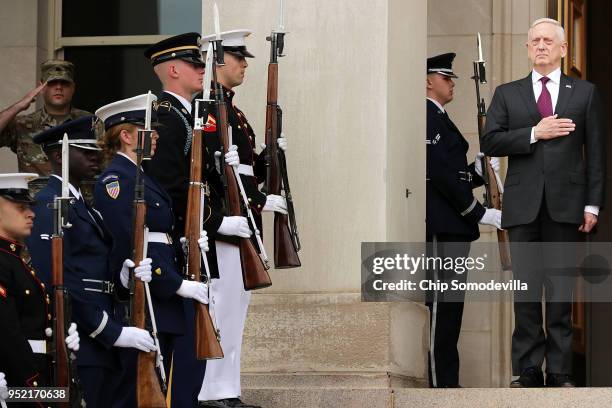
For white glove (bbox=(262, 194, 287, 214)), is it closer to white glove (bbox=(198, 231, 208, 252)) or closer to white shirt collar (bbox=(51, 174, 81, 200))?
white glove (bbox=(198, 231, 208, 252))

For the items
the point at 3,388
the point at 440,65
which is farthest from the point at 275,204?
the point at 3,388

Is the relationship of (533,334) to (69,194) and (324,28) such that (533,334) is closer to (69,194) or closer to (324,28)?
(324,28)

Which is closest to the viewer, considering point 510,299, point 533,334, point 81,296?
point 81,296

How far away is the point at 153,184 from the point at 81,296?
2.85ft

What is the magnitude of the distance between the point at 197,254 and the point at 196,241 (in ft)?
0.23

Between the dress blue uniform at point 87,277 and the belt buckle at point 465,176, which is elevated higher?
the belt buckle at point 465,176

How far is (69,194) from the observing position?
9.20 m

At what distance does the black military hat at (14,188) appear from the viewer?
344 inches

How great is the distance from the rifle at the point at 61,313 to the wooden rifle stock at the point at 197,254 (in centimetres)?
92

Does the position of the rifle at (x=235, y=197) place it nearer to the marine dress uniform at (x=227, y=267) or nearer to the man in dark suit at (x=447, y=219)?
the marine dress uniform at (x=227, y=267)

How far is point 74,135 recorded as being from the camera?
30.9 feet

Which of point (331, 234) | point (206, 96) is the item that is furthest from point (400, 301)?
point (206, 96)

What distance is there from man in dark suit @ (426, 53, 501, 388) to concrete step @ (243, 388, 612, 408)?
4.93 ft

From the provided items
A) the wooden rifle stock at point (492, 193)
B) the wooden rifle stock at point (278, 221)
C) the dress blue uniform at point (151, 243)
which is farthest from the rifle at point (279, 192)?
the wooden rifle stock at point (492, 193)
